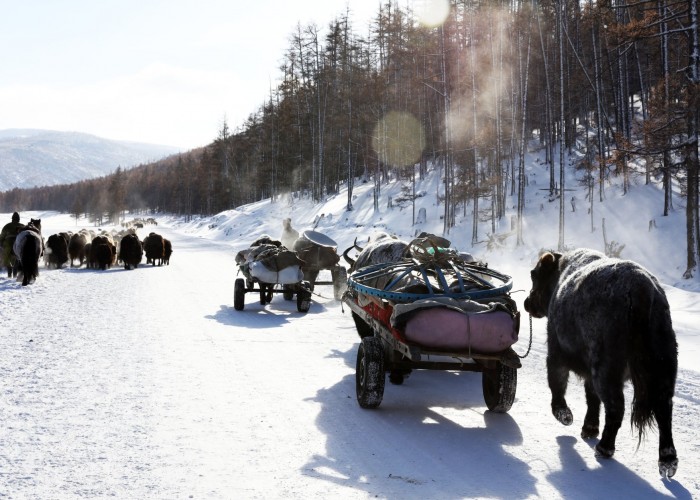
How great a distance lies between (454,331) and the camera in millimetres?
5020

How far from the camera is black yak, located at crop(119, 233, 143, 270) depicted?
2103 cm

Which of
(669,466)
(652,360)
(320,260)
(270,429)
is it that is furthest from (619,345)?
(320,260)

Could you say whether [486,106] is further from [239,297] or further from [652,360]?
[652,360]

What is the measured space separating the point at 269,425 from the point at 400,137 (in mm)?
37297

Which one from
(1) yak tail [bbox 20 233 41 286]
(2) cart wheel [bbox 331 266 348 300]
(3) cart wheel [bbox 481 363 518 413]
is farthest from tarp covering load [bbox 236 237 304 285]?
(1) yak tail [bbox 20 233 41 286]

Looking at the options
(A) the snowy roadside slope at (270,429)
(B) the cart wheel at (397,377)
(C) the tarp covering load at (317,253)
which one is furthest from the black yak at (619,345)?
(C) the tarp covering load at (317,253)

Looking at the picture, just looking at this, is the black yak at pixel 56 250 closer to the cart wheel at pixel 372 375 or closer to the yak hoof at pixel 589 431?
the cart wheel at pixel 372 375

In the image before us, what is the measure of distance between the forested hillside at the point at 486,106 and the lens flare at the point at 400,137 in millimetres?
103

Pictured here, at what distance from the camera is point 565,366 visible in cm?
498

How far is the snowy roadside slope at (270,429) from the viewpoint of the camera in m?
3.97

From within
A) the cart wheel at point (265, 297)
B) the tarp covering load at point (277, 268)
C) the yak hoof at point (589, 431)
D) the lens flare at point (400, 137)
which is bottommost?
the yak hoof at point (589, 431)

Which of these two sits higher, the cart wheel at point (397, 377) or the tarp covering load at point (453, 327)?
the tarp covering load at point (453, 327)

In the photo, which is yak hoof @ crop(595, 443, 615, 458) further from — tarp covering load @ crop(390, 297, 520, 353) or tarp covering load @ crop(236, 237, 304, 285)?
tarp covering load @ crop(236, 237, 304, 285)

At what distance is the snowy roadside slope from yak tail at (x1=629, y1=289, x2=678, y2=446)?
52 centimetres
